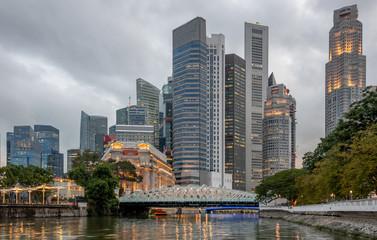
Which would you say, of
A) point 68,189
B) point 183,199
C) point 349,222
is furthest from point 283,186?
point 68,189

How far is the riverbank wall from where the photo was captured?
375ft

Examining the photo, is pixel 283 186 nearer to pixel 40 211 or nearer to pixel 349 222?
pixel 40 211

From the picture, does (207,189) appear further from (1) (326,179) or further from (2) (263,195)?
(1) (326,179)

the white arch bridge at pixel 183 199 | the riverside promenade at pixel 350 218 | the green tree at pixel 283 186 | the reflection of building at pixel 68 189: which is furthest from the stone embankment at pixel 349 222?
the reflection of building at pixel 68 189

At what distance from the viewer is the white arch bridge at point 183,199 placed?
510 ft

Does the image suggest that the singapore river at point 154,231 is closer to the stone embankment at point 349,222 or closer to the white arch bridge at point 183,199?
the stone embankment at point 349,222

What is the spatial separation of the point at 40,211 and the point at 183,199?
186 feet

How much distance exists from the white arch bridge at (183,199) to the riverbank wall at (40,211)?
29.5 meters

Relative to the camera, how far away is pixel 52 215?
123 meters

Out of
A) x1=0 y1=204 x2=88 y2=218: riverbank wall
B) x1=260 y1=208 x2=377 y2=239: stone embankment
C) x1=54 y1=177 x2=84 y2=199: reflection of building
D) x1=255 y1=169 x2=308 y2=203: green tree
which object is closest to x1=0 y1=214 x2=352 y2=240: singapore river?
x1=260 y1=208 x2=377 y2=239: stone embankment

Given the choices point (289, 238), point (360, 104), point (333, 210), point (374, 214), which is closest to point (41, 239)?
point (289, 238)

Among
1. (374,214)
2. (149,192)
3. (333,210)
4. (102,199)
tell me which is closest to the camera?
(374,214)

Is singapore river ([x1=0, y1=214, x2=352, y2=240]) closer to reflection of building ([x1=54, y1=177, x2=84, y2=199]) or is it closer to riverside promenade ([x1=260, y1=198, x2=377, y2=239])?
riverside promenade ([x1=260, y1=198, x2=377, y2=239])

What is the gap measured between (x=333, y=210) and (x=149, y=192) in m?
106
